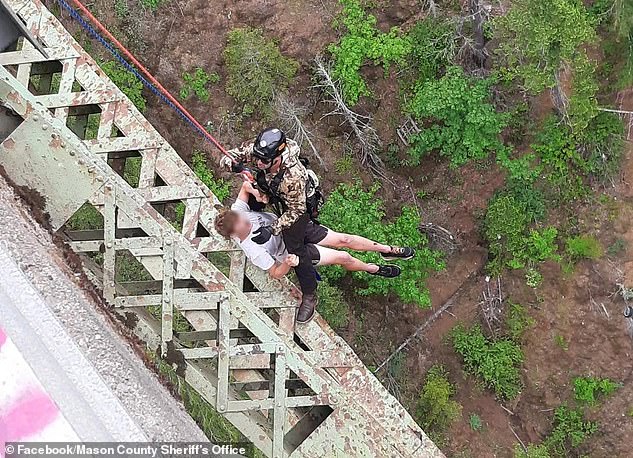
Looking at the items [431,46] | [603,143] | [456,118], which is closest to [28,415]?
[456,118]

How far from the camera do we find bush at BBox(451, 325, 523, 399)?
702 centimetres

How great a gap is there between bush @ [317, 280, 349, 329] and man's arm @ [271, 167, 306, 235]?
2.32 m

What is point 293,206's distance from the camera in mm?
4188

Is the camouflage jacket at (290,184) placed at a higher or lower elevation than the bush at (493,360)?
higher

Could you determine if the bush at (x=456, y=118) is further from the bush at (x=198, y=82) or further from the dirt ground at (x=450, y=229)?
the bush at (x=198, y=82)

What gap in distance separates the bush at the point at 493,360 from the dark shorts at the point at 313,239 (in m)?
3.22

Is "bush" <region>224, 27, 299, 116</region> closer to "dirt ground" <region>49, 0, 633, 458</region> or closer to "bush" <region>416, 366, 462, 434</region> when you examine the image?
"dirt ground" <region>49, 0, 633, 458</region>

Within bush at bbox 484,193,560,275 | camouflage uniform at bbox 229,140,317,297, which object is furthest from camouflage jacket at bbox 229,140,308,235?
bush at bbox 484,193,560,275

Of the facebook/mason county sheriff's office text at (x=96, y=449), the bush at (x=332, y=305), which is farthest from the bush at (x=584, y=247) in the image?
the facebook/mason county sheriff's office text at (x=96, y=449)

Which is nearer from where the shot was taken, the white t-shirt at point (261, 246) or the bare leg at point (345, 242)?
the white t-shirt at point (261, 246)

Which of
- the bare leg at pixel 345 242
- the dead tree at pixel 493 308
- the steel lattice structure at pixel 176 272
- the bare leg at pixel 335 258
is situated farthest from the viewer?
the dead tree at pixel 493 308

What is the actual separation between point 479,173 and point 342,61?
7.63 feet

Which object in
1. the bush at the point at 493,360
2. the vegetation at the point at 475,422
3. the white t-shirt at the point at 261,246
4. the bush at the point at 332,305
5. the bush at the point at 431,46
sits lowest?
the vegetation at the point at 475,422

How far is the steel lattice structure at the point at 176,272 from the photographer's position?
3.77m
